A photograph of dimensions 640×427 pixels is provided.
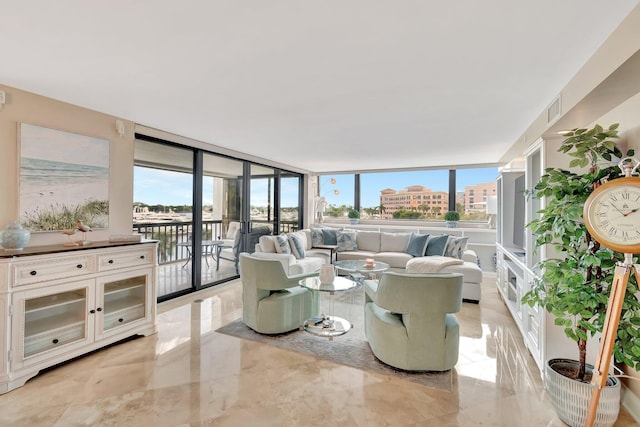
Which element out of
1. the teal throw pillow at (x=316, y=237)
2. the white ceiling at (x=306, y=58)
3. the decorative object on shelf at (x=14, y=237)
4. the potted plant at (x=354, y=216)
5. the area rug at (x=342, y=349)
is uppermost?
Result: the white ceiling at (x=306, y=58)

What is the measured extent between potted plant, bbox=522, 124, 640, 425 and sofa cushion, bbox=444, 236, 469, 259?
315 cm

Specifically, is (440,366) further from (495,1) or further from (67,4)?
(67,4)

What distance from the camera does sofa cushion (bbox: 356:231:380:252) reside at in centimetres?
623

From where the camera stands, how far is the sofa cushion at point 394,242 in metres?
6.00

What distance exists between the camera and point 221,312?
3.87m

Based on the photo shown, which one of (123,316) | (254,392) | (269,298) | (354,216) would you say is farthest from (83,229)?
(354,216)

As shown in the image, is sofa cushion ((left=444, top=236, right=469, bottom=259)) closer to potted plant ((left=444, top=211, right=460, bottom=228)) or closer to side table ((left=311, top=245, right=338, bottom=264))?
potted plant ((left=444, top=211, right=460, bottom=228))

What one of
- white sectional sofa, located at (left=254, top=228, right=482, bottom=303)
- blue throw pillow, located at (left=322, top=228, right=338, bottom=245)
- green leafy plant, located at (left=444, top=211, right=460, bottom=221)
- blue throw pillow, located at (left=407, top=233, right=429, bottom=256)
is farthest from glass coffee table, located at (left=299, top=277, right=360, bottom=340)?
green leafy plant, located at (left=444, top=211, right=460, bottom=221)

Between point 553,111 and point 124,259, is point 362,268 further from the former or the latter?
point 124,259

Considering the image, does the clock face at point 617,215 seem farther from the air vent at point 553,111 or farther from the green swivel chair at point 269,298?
the green swivel chair at point 269,298

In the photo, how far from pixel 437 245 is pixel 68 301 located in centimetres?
511

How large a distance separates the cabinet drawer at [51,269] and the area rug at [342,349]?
143cm

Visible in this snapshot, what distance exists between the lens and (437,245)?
17.8 ft

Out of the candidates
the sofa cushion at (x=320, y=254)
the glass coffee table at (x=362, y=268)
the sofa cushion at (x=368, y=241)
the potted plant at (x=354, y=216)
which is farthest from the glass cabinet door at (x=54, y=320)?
the potted plant at (x=354, y=216)
